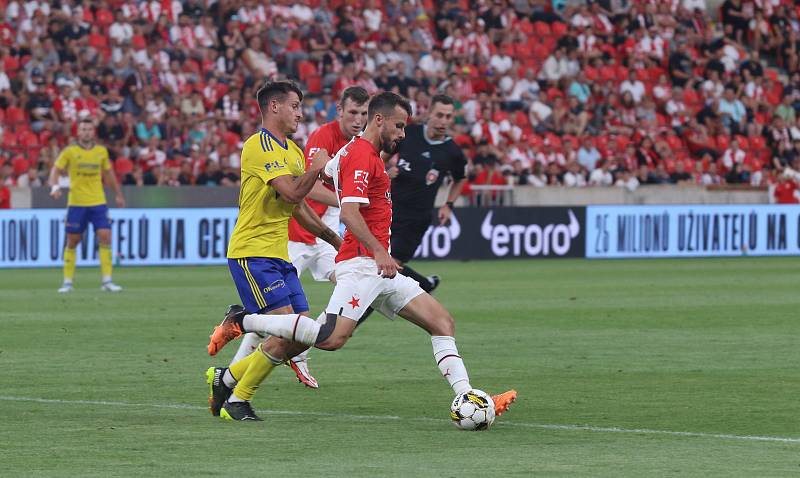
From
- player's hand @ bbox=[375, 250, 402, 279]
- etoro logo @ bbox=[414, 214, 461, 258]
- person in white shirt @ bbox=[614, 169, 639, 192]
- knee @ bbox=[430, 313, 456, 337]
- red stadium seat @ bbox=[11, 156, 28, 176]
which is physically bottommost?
etoro logo @ bbox=[414, 214, 461, 258]

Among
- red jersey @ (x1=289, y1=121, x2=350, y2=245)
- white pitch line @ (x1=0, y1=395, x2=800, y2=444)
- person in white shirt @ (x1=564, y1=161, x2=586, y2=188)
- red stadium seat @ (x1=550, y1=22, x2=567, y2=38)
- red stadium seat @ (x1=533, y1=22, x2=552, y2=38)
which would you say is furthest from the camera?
red stadium seat @ (x1=550, y1=22, x2=567, y2=38)

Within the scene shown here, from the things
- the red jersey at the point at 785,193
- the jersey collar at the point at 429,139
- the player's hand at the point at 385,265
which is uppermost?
the jersey collar at the point at 429,139

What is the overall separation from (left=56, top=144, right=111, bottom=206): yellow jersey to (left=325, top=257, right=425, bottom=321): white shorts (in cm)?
1262

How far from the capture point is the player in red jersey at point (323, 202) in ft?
36.7

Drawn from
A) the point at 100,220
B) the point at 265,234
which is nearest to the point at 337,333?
the point at 265,234

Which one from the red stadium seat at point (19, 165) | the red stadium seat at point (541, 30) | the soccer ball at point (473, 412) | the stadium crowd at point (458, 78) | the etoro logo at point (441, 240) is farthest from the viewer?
the red stadium seat at point (541, 30)

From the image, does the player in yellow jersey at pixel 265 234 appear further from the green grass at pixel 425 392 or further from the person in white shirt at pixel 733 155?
the person in white shirt at pixel 733 155

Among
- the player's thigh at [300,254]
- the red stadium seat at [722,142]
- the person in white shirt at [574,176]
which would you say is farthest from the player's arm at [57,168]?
the red stadium seat at [722,142]

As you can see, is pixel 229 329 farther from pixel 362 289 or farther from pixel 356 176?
pixel 356 176

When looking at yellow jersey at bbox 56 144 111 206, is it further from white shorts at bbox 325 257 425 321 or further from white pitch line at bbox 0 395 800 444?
white shorts at bbox 325 257 425 321

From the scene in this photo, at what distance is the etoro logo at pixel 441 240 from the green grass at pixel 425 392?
29.5 ft

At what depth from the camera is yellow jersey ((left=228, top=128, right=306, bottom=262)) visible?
30.5ft

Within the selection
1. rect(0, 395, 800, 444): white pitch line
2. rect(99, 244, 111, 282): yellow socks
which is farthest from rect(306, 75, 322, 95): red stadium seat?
rect(0, 395, 800, 444): white pitch line

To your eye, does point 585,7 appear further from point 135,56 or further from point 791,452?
point 791,452
